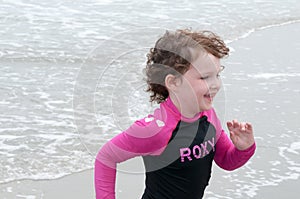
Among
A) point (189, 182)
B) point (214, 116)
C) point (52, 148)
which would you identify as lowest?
point (52, 148)

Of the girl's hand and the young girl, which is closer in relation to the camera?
the young girl

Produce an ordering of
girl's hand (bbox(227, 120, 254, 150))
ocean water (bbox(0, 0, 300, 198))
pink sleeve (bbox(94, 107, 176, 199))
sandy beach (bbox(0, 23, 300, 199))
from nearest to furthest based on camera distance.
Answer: pink sleeve (bbox(94, 107, 176, 199))
girl's hand (bbox(227, 120, 254, 150))
sandy beach (bbox(0, 23, 300, 199))
ocean water (bbox(0, 0, 300, 198))

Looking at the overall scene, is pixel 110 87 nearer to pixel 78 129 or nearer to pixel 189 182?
pixel 78 129

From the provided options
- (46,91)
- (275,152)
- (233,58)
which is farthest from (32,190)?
(233,58)

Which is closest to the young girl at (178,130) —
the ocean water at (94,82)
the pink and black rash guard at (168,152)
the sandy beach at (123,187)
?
the pink and black rash guard at (168,152)

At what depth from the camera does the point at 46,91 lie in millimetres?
5875

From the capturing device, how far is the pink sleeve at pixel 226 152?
247cm

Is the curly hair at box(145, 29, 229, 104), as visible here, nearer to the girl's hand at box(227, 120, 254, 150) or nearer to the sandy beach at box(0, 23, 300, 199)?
the girl's hand at box(227, 120, 254, 150)

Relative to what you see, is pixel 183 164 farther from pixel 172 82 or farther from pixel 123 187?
pixel 123 187

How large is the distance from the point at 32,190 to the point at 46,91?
6.78 feet

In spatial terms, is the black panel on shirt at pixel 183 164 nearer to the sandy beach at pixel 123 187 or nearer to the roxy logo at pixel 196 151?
the roxy logo at pixel 196 151

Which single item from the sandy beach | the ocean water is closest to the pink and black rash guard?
the ocean water

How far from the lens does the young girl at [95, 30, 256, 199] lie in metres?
2.29

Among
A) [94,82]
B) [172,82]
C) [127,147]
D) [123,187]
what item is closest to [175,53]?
[172,82]
